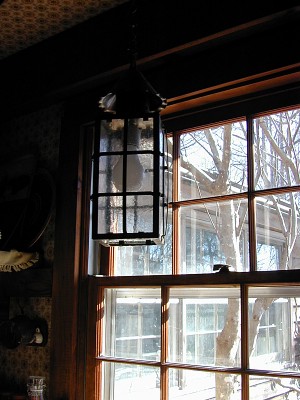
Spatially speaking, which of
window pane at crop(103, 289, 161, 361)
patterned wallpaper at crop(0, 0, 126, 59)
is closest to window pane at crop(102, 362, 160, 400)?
window pane at crop(103, 289, 161, 361)

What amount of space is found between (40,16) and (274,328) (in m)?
1.48

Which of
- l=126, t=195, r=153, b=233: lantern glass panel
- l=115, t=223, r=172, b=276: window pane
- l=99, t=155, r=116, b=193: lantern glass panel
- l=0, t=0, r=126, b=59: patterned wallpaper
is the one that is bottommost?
l=115, t=223, r=172, b=276: window pane

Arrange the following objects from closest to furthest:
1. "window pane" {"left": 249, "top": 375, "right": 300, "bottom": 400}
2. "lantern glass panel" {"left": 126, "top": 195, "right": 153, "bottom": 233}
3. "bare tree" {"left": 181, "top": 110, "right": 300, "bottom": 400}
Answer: "lantern glass panel" {"left": 126, "top": 195, "right": 153, "bottom": 233} → "window pane" {"left": 249, "top": 375, "right": 300, "bottom": 400} → "bare tree" {"left": 181, "top": 110, "right": 300, "bottom": 400}

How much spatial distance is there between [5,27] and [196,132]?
0.92m

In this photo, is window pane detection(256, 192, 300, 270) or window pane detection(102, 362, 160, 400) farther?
window pane detection(102, 362, 160, 400)

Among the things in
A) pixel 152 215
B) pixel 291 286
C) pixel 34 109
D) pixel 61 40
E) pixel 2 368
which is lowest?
pixel 2 368

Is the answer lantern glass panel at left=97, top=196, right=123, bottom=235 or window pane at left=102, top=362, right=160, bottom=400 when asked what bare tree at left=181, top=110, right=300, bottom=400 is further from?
lantern glass panel at left=97, top=196, right=123, bottom=235

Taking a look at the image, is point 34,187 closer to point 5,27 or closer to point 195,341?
point 5,27

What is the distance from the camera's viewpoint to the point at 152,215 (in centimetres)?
147

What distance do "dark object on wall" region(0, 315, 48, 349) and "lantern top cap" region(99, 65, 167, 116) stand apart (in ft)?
3.74

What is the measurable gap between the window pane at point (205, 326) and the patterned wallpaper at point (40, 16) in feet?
3.70

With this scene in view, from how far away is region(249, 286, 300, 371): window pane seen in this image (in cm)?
178

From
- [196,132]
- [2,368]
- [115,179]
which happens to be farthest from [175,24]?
[2,368]

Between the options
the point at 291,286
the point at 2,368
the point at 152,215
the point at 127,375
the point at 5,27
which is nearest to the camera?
the point at 152,215
